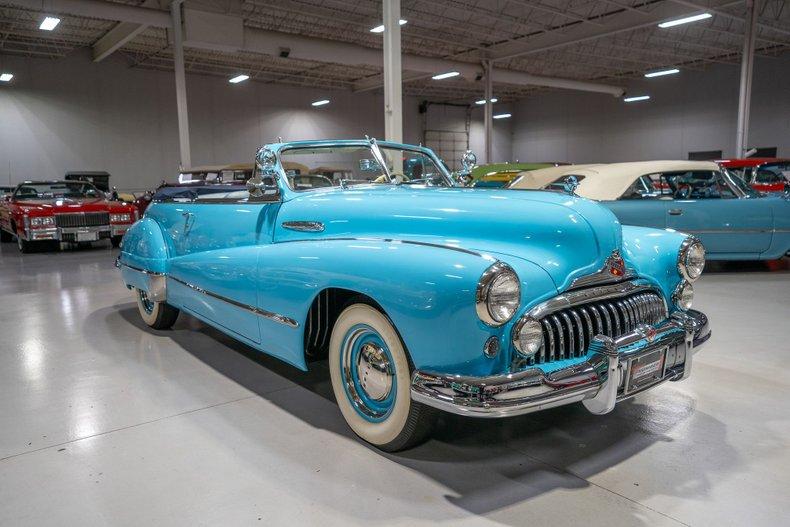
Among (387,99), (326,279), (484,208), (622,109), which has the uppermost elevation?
(622,109)

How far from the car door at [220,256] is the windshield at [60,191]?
8.29m

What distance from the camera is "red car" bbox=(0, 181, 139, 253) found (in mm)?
10164

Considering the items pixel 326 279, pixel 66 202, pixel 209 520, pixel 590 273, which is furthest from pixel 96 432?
pixel 66 202

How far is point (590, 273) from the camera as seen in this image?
2.44m

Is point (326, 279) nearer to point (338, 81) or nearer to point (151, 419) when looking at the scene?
point (151, 419)

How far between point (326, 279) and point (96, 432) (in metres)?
1.47

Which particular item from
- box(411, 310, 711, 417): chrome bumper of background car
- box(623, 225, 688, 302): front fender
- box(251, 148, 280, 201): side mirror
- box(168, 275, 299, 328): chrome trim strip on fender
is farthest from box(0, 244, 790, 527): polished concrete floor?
box(251, 148, 280, 201): side mirror

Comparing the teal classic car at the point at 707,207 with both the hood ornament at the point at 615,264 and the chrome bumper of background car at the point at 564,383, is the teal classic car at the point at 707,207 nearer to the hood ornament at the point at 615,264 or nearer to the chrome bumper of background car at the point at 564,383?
the hood ornament at the point at 615,264

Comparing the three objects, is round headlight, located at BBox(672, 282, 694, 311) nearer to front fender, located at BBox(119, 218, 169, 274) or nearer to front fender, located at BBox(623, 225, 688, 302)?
front fender, located at BBox(623, 225, 688, 302)

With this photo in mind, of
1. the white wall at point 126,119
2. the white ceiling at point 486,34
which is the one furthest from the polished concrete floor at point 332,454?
the white wall at point 126,119

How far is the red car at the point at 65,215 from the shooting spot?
33.3ft

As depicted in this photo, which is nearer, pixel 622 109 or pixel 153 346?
pixel 153 346

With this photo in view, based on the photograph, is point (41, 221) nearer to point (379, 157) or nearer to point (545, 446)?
point (379, 157)

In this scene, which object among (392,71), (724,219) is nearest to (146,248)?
(392,71)
